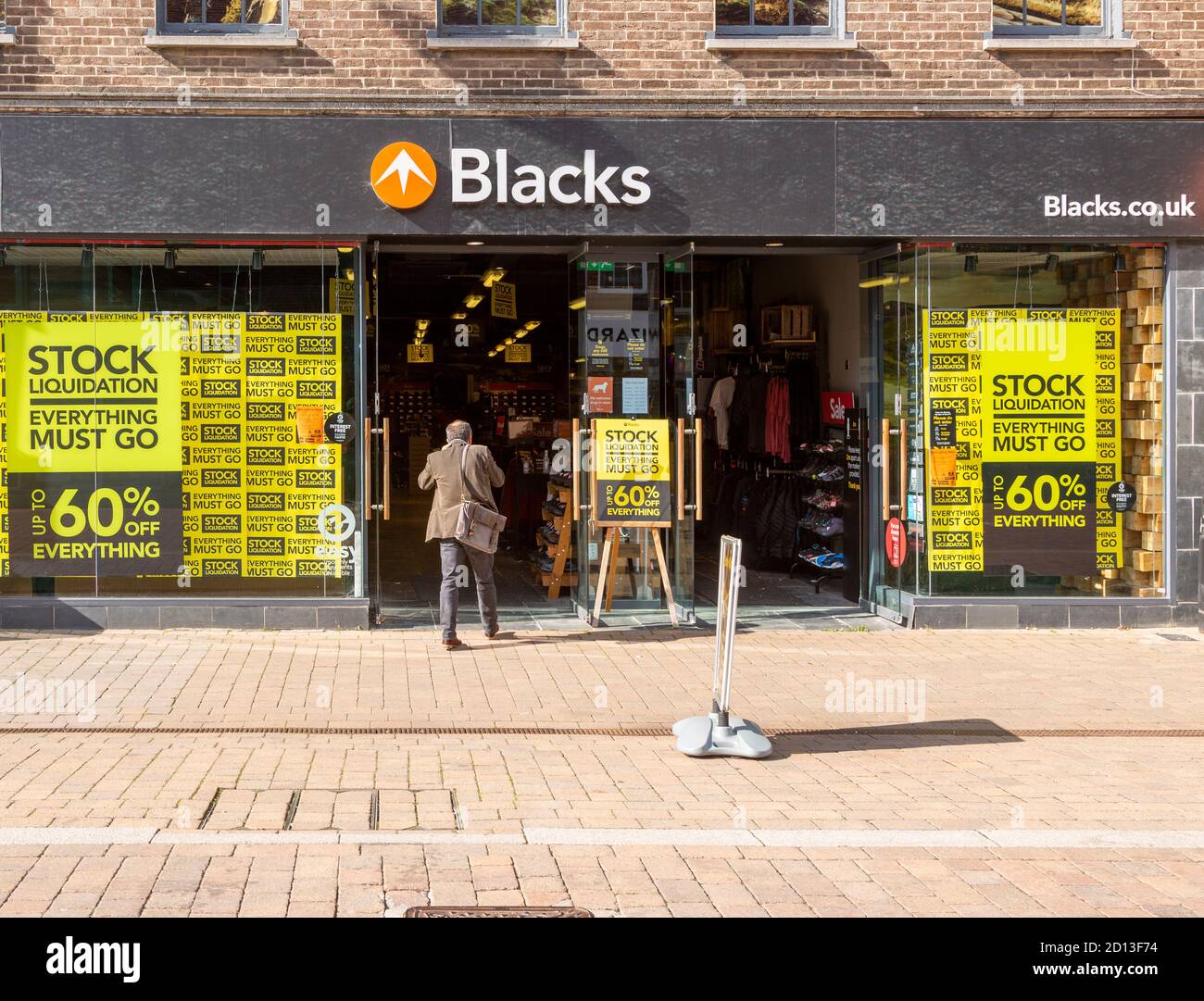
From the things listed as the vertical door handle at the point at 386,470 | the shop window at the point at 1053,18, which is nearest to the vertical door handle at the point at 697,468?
the vertical door handle at the point at 386,470

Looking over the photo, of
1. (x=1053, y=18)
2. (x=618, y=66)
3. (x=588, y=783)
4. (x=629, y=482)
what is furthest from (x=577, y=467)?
(x=588, y=783)

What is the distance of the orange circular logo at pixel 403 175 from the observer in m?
12.5

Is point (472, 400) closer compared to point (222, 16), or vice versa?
point (222, 16)

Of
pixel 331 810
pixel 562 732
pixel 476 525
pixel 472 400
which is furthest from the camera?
pixel 472 400

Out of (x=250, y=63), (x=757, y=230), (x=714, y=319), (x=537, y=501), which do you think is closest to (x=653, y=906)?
(x=757, y=230)

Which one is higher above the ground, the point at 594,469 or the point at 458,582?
the point at 594,469

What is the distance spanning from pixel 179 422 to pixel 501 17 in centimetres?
427

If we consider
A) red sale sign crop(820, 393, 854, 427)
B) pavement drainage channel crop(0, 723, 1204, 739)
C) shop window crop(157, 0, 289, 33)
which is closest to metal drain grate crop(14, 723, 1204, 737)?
pavement drainage channel crop(0, 723, 1204, 739)

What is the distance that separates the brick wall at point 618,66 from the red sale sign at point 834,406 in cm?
327

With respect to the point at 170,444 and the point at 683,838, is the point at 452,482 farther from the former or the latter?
the point at 683,838

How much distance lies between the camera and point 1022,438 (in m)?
13.4

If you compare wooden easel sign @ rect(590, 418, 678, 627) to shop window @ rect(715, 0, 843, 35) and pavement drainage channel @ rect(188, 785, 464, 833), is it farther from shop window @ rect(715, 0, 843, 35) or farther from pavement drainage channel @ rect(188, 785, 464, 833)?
pavement drainage channel @ rect(188, 785, 464, 833)

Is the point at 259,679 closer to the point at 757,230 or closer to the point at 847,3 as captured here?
the point at 757,230

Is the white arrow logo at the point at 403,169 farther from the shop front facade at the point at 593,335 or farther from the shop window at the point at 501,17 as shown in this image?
the shop window at the point at 501,17
